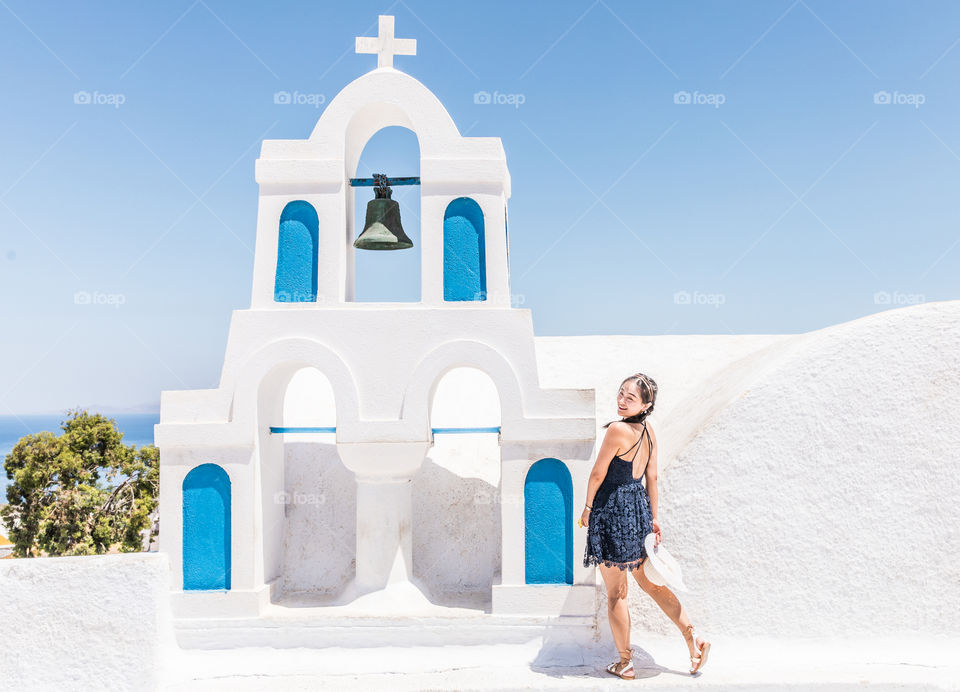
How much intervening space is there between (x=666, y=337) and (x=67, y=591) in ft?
44.5

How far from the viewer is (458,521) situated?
9508 millimetres

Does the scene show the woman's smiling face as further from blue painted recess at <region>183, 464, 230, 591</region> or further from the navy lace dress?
blue painted recess at <region>183, 464, 230, 591</region>

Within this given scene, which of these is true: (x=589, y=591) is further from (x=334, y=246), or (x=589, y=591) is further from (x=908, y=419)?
(x=334, y=246)

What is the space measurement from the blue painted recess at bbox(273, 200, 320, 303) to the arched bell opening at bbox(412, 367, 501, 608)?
197 centimetres

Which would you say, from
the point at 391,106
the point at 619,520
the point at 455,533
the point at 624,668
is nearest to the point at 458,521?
the point at 455,533

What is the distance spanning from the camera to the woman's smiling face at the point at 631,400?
21.1ft

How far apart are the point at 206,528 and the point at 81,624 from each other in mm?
1477

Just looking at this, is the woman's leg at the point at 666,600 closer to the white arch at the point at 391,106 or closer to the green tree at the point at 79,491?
the white arch at the point at 391,106

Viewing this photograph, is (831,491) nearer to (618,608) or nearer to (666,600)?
(666,600)

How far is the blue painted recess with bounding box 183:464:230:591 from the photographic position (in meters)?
7.79

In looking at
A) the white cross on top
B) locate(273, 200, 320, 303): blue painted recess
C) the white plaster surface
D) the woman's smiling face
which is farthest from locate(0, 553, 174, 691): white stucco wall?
the white cross on top

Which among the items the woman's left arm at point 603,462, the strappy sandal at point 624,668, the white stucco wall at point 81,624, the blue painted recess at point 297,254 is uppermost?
the blue painted recess at point 297,254

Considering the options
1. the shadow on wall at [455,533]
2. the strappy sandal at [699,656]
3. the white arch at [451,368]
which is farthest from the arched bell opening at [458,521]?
the strappy sandal at [699,656]

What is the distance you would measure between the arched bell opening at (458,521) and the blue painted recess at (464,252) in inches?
51.9
